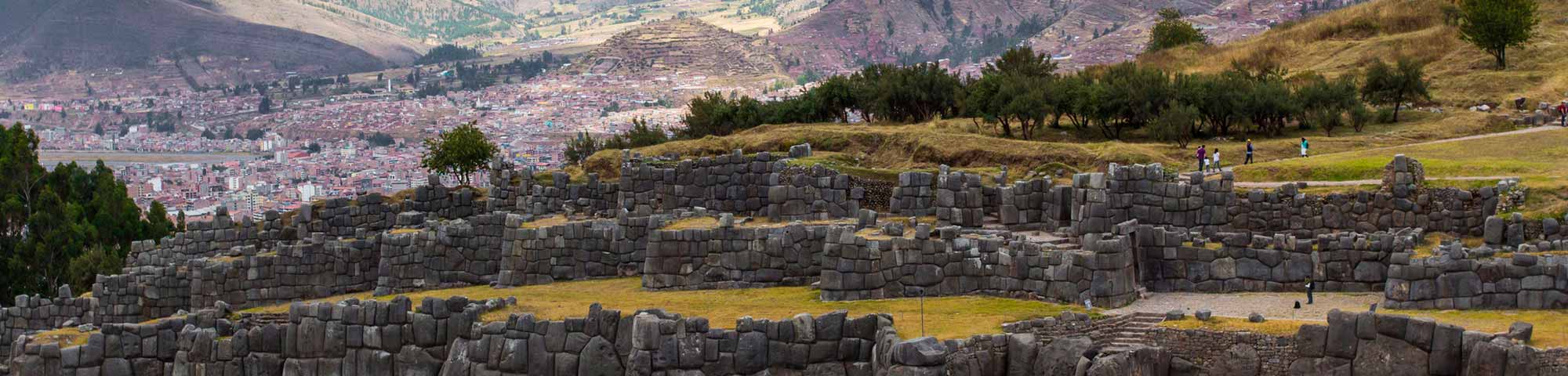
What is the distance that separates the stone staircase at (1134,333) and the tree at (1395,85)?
24807 millimetres

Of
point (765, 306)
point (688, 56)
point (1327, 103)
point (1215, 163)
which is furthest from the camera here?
point (688, 56)

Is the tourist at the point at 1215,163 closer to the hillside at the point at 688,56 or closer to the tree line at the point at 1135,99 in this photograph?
the tree line at the point at 1135,99

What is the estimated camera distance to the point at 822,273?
4216cm

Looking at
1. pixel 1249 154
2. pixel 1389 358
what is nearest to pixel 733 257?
pixel 1249 154

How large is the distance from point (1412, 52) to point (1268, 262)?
30594mm

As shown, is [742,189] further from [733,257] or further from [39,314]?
[39,314]

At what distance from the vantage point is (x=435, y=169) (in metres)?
67.3

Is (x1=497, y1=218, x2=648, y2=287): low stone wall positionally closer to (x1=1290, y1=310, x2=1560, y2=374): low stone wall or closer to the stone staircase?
the stone staircase

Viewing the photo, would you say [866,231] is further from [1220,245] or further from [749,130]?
[749,130]

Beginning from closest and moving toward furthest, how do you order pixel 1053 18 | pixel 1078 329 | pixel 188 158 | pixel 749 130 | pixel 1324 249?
pixel 1078 329 → pixel 1324 249 → pixel 749 130 → pixel 188 158 → pixel 1053 18

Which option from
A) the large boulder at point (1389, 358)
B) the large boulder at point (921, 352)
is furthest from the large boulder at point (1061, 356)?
the large boulder at point (1389, 358)

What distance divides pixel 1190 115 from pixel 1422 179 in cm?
1351

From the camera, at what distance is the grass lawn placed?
121ft

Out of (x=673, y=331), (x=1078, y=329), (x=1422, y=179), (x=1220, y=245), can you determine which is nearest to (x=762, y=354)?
(x=673, y=331)
